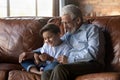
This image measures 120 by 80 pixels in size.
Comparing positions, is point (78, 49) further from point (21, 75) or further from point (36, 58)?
point (21, 75)

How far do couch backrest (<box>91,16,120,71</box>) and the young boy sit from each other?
1.21 feet

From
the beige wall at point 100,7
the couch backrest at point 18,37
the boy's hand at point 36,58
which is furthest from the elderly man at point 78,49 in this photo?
the beige wall at point 100,7

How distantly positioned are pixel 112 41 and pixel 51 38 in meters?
0.55

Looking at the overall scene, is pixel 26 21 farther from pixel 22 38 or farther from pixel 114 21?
pixel 114 21

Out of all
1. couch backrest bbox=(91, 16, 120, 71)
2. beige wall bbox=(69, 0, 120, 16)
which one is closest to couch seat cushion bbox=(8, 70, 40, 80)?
couch backrest bbox=(91, 16, 120, 71)

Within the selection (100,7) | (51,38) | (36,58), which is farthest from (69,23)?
(100,7)

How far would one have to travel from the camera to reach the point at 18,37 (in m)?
3.21

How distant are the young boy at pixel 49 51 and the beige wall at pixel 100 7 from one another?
1.78 meters

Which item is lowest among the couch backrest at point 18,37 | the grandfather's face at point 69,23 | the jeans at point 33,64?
the jeans at point 33,64

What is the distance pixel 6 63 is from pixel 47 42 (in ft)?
1.91

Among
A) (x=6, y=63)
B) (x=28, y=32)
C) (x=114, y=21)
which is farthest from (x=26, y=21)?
(x=114, y=21)

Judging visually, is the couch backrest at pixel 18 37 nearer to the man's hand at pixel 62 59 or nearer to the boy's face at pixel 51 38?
the boy's face at pixel 51 38

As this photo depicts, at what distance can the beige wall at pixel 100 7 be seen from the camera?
4375 millimetres

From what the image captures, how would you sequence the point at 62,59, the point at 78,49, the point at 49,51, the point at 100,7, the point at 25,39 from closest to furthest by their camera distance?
the point at 62,59, the point at 78,49, the point at 49,51, the point at 25,39, the point at 100,7
